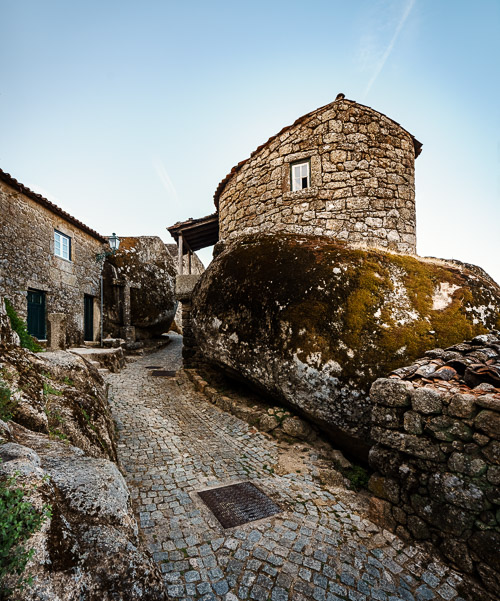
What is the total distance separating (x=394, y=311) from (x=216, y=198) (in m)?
6.86

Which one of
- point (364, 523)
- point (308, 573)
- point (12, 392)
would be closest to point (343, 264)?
point (364, 523)

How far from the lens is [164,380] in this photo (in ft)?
28.5

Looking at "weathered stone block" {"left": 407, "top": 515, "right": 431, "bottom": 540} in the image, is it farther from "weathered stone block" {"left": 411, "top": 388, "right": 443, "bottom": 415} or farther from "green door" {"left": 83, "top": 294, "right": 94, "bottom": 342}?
"green door" {"left": 83, "top": 294, "right": 94, "bottom": 342}

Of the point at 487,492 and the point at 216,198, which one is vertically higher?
the point at 216,198

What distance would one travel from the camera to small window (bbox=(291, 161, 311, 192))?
22.8ft

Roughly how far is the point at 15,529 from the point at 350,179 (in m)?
7.22

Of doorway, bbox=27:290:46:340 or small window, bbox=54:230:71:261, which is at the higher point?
small window, bbox=54:230:71:261

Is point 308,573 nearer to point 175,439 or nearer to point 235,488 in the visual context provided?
point 235,488

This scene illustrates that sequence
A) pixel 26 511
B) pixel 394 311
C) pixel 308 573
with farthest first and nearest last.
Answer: pixel 394 311 → pixel 308 573 → pixel 26 511

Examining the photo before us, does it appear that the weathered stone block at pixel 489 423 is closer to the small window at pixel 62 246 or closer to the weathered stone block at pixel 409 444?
the weathered stone block at pixel 409 444

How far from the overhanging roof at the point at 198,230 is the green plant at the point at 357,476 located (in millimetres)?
8193

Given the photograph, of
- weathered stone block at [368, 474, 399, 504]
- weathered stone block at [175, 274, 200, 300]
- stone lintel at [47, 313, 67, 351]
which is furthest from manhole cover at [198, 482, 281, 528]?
stone lintel at [47, 313, 67, 351]

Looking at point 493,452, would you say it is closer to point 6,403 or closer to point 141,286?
point 6,403

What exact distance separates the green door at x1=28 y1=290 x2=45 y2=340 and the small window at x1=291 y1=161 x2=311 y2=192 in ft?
29.8
